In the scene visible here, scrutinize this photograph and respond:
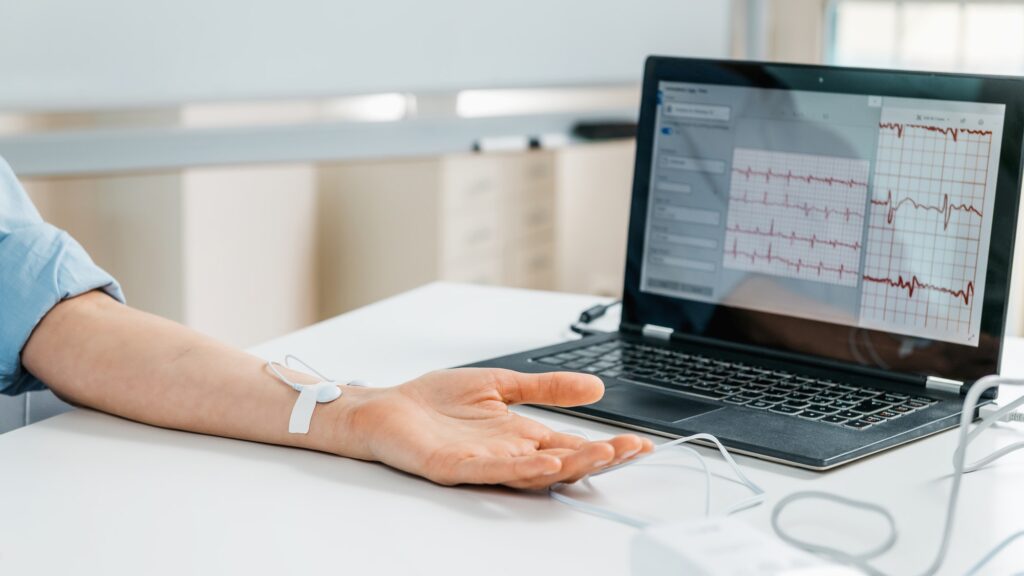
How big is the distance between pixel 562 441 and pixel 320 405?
0.18m

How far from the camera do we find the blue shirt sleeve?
870 mm

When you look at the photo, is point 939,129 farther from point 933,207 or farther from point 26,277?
point 26,277

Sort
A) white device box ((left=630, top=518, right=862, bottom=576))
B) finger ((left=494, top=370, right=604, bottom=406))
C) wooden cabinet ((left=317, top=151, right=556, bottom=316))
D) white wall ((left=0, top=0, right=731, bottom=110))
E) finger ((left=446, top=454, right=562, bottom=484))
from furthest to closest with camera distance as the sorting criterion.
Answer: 1. wooden cabinet ((left=317, top=151, right=556, bottom=316))
2. white wall ((left=0, top=0, right=731, bottom=110))
3. finger ((left=494, top=370, right=604, bottom=406))
4. finger ((left=446, top=454, right=562, bottom=484))
5. white device box ((left=630, top=518, right=862, bottom=576))

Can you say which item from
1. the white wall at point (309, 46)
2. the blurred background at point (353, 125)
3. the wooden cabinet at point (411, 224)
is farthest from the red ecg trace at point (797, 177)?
the wooden cabinet at point (411, 224)

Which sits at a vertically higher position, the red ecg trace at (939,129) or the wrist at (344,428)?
the red ecg trace at (939,129)

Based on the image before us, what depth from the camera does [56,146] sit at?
1.62 metres

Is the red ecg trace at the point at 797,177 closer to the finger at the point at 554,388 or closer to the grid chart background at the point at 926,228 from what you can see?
the grid chart background at the point at 926,228

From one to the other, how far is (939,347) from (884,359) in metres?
0.04

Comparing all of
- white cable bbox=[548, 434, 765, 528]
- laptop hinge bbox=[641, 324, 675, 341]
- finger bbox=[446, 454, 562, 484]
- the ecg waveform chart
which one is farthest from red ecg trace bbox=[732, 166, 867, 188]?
finger bbox=[446, 454, 562, 484]

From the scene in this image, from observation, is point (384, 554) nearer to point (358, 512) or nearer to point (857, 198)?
point (358, 512)

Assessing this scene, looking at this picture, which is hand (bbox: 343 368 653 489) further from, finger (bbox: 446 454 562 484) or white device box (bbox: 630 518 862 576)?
white device box (bbox: 630 518 862 576)

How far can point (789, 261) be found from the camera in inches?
39.0

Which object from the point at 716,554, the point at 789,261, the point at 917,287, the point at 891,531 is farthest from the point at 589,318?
the point at 716,554

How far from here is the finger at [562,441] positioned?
2.27ft
